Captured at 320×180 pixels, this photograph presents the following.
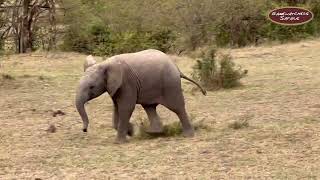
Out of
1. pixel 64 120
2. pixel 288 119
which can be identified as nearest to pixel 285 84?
pixel 288 119

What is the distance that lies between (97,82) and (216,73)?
5364 millimetres

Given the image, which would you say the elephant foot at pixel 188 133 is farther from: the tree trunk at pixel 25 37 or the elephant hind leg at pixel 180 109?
the tree trunk at pixel 25 37

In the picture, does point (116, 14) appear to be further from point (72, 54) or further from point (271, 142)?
point (271, 142)

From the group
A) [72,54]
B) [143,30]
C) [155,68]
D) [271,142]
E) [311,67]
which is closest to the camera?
[271,142]

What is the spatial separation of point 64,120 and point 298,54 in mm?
9940

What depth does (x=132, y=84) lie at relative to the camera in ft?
27.0

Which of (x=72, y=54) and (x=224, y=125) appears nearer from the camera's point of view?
(x=224, y=125)

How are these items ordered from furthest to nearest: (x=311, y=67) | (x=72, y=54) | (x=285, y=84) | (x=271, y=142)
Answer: (x=72, y=54), (x=311, y=67), (x=285, y=84), (x=271, y=142)

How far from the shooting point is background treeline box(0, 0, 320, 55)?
883 inches

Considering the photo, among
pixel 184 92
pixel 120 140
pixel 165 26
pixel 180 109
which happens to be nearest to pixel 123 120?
pixel 120 140

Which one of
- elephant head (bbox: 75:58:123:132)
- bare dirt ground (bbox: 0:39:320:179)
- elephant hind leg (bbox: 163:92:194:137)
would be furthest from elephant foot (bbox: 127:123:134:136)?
elephant head (bbox: 75:58:123:132)

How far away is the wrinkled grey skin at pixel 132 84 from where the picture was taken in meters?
8.09

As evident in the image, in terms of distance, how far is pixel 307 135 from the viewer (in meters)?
8.02

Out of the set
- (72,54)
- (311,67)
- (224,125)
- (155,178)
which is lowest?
(72,54)
